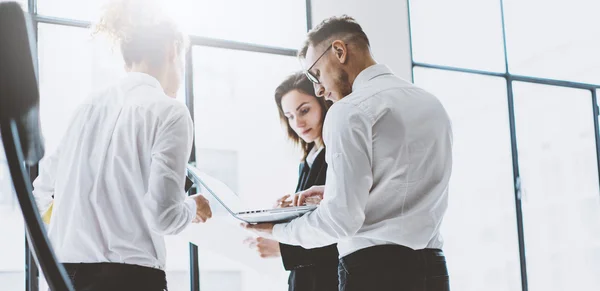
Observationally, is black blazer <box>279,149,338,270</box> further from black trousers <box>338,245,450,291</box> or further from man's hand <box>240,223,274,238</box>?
black trousers <box>338,245,450,291</box>

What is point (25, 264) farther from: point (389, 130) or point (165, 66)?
point (389, 130)

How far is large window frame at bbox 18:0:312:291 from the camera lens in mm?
2795

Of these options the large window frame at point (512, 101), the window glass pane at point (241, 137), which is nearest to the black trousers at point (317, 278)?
the window glass pane at point (241, 137)

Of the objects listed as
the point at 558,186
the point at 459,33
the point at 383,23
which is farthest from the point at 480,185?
the point at 383,23

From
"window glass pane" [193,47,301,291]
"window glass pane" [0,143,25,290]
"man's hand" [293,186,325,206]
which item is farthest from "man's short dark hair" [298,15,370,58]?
"window glass pane" [0,143,25,290]

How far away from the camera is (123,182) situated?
1.66m

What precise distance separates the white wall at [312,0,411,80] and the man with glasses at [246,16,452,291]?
1749 mm

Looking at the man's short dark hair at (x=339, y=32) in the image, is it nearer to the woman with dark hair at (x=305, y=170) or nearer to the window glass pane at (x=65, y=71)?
the woman with dark hair at (x=305, y=170)

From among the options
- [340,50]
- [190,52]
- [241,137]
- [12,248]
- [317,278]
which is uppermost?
[190,52]

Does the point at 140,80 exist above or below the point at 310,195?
above

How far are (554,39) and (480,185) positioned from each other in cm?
131

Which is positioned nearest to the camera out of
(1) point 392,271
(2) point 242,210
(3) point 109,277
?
(3) point 109,277

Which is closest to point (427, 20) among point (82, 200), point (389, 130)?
point (389, 130)

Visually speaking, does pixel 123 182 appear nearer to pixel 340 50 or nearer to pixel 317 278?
pixel 340 50
